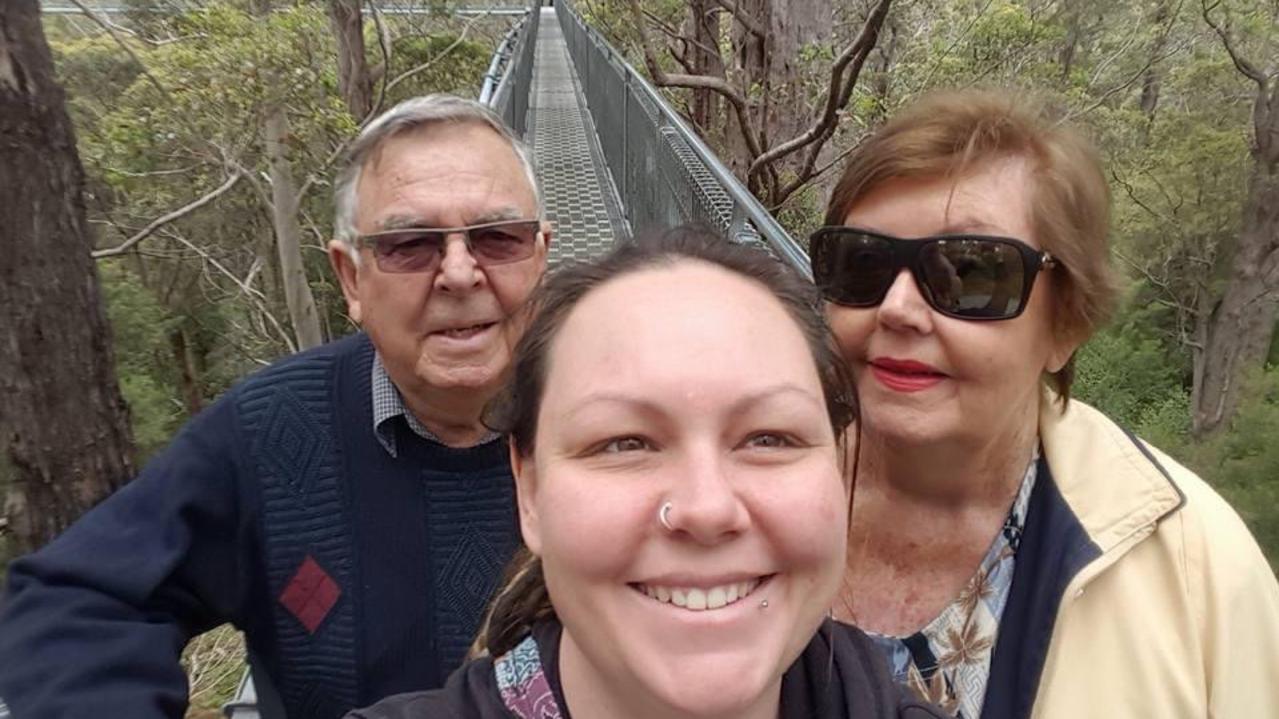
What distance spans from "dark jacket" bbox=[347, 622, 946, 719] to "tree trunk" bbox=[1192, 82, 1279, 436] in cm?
1592

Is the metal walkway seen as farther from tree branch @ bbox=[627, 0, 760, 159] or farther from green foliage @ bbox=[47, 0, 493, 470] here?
green foliage @ bbox=[47, 0, 493, 470]

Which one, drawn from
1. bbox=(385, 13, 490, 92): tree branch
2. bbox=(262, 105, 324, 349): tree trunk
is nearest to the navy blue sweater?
bbox=(262, 105, 324, 349): tree trunk

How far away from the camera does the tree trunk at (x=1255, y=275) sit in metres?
14.5

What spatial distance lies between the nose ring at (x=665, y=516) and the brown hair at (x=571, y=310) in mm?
257

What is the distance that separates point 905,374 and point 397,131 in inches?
44.8

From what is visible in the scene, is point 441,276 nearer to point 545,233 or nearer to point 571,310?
point 545,233

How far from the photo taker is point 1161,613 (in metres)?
1.68

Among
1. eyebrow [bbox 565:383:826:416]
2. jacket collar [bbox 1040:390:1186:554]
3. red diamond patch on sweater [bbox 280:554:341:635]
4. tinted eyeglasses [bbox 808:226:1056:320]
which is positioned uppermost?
tinted eyeglasses [bbox 808:226:1056:320]

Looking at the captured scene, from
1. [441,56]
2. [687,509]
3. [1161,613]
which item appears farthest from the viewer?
[441,56]

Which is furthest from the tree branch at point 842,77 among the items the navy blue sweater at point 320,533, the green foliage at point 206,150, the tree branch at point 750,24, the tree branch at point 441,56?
the tree branch at point 441,56

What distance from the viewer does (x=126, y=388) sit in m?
17.8

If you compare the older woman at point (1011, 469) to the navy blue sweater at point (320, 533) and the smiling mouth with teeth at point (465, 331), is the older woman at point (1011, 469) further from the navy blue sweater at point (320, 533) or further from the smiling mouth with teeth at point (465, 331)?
the navy blue sweater at point (320, 533)

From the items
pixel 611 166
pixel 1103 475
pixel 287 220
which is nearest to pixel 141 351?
pixel 287 220

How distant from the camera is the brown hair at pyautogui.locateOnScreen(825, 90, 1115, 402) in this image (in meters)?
1.82
